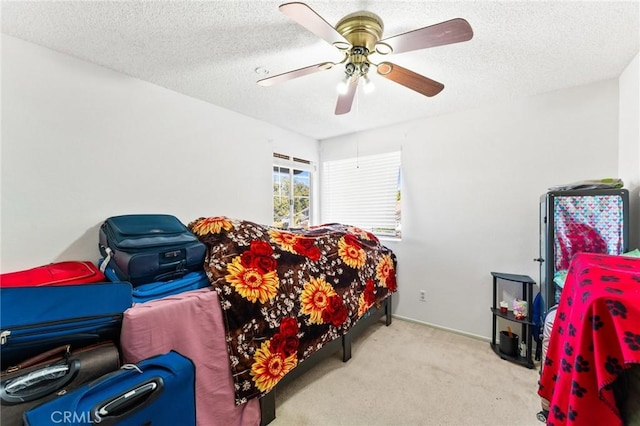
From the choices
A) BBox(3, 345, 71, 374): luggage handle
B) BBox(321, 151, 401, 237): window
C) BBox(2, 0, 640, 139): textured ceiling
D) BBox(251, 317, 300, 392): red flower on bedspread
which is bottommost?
BBox(251, 317, 300, 392): red flower on bedspread

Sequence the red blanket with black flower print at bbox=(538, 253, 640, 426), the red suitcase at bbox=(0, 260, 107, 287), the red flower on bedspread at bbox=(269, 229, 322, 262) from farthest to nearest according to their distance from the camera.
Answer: the red flower on bedspread at bbox=(269, 229, 322, 262), the red suitcase at bbox=(0, 260, 107, 287), the red blanket with black flower print at bbox=(538, 253, 640, 426)

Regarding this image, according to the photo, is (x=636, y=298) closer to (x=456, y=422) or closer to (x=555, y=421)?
(x=555, y=421)

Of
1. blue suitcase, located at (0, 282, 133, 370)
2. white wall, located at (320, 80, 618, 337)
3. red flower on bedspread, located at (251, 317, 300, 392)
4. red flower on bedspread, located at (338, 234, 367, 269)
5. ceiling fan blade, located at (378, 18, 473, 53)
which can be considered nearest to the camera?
blue suitcase, located at (0, 282, 133, 370)

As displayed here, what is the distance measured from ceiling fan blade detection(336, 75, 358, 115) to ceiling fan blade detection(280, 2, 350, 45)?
28cm

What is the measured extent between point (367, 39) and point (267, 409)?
89.0 inches

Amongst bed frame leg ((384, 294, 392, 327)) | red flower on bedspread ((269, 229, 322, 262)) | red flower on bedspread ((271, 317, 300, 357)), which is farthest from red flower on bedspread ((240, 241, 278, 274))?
bed frame leg ((384, 294, 392, 327))

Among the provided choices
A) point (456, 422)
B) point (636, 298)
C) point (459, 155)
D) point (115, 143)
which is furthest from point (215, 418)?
point (459, 155)

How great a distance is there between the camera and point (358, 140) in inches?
139

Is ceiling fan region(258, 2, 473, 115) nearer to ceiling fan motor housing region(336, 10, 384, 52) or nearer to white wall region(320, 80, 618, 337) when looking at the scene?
ceiling fan motor housing region(336, 10, 384, 52)

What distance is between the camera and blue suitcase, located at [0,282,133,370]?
95 cm

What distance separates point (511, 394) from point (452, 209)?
65.7 inches

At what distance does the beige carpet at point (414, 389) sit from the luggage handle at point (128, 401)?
97 cm

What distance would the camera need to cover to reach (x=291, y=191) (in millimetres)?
3576

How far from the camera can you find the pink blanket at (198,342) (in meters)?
1.18
